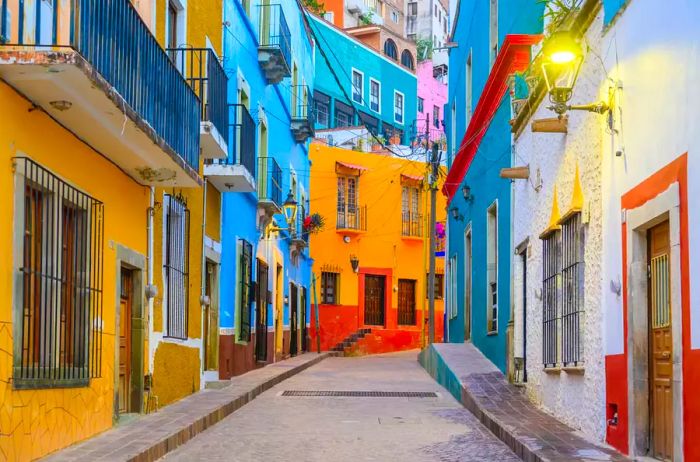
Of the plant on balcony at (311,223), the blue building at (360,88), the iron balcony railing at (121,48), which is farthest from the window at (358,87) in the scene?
the iron balcony railing at (121,48)

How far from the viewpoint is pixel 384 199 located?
123ft

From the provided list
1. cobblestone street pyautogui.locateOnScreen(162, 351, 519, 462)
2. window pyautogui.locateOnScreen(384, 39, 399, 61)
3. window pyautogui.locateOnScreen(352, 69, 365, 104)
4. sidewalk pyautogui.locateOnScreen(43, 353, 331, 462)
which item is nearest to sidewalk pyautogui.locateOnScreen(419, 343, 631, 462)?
cobblestone street pyautogui.locateOnScreen(162, 351, 519, 462)

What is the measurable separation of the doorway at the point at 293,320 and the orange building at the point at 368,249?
14.5 ft

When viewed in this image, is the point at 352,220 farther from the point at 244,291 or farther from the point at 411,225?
the point at 244,291

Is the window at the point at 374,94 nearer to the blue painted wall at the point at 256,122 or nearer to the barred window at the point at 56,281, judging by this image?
the blue painted wall at the point at 256,122

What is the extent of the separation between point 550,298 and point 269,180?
37.3 feet

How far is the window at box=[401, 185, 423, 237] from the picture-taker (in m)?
38.0

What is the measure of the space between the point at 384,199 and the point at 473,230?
53.7 feet

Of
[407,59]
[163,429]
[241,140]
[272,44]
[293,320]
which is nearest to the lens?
[163,429]

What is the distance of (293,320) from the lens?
29781 mm

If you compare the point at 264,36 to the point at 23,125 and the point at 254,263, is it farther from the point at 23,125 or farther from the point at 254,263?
the point at 23,125

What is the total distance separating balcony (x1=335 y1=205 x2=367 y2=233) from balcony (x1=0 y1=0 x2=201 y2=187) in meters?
24.2

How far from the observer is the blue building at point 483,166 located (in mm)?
15695

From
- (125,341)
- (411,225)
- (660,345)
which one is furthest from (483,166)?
(411,225)
